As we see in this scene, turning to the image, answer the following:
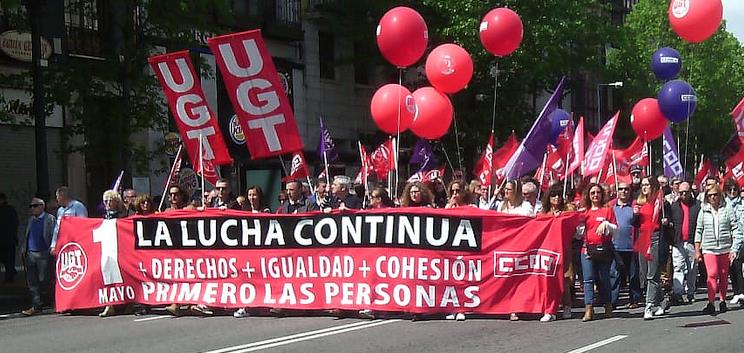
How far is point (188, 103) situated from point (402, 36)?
12.4ft

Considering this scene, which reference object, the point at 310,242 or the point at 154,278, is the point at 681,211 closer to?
the point at 310,242

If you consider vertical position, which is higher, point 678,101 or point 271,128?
point 678,101

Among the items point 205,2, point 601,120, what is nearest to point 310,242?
point 205,2

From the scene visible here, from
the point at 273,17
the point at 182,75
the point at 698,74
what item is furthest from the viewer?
the point at 698,74

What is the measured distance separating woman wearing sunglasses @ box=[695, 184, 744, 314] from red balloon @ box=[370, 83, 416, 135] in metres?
6.45

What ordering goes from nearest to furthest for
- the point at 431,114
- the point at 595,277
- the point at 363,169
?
1. the point at 595,277
2. the point at 431,114
3. the point at 363,169

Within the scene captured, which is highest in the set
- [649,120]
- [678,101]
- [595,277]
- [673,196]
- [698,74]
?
[698,74]

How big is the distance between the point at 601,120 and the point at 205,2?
129 feet

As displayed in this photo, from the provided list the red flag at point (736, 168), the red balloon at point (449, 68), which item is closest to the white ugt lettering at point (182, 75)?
the red balloon at point (449, 68)

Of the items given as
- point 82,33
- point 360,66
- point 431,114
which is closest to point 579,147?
point 431,114

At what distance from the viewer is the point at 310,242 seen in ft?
39.2

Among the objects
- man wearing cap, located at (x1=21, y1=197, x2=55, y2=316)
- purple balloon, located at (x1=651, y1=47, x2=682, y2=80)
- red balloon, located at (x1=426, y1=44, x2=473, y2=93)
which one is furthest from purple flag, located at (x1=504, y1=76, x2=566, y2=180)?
man wearing cap, located at (x1=21, y1=197, x2=55, y2=316)

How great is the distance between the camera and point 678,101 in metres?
17.6

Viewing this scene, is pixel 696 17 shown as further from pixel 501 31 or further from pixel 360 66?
pixel 360 66
